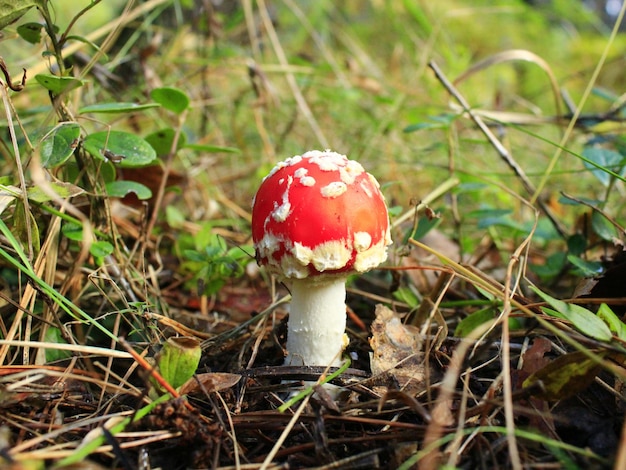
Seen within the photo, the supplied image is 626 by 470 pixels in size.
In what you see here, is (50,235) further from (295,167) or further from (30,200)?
(295,167)

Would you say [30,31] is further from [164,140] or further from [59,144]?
[164,140]

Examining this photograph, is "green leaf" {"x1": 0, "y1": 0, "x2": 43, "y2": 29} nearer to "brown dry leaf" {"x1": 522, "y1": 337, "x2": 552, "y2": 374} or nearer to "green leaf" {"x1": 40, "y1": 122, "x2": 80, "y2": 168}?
"green leaf" {"x1": 40, "y1": 122, "x2": 80, "y2": 168}

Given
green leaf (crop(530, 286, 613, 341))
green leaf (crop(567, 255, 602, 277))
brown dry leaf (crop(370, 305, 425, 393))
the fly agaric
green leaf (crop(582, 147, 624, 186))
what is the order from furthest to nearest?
1. green leaf (crop(582, 147, 624, 186))
2. green leaf (crop(567, 255, 602, 277))
3. brown dry leaf (crop(370, 305, 425, 393))
4. the fly agaric
5. green leaf (crop(530, 286, 613, 341))

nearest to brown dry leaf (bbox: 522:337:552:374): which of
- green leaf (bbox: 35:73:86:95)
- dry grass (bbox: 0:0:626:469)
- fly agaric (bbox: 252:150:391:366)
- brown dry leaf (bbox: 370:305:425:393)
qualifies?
dry grass (bbox: 0:0:626:469)

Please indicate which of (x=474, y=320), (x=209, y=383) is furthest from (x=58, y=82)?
(x=474, y=320)

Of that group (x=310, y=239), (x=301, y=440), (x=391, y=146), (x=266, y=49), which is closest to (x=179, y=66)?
(x=266, y=49)

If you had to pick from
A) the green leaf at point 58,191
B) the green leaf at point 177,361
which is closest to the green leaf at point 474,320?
the green leaf at point 177,361
